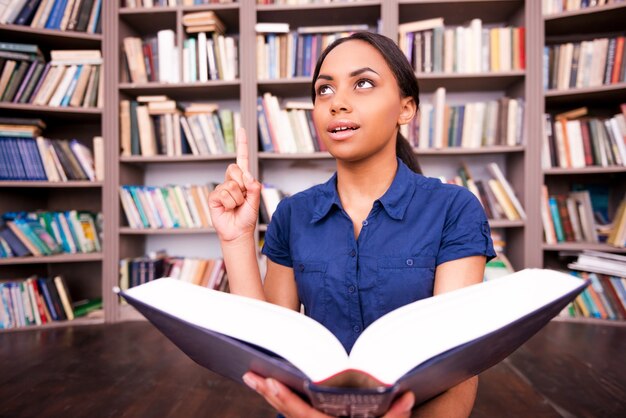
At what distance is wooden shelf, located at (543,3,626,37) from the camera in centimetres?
235

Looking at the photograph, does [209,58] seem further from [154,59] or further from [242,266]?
[242,266]

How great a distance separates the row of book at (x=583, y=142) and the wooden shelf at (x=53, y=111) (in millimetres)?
2745

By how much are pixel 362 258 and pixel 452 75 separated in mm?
1979

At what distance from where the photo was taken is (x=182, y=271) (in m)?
2.64

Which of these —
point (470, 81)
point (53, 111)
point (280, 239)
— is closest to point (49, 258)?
point (53, 111)

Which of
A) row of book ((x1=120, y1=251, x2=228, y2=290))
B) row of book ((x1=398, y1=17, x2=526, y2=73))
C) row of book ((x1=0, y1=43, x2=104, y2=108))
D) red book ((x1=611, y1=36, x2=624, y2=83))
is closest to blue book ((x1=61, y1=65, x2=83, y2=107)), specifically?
row of book ((x1=0, y1=43, x2=104, y2=108))

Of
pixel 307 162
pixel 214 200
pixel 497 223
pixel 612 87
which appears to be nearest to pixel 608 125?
pixel 612 87

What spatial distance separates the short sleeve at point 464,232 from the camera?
29.6 inches

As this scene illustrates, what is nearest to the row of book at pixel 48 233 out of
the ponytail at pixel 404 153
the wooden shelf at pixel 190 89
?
the wooden shelf at pixel 190 89

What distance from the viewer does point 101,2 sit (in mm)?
2611

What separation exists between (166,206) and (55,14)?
1353 mm

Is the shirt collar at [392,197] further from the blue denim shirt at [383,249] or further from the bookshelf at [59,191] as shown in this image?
the bookshelf at [59,191]

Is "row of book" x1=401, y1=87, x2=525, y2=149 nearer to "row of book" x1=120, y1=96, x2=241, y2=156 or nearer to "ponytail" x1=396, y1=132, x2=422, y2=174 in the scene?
"row of book" x1=120, y1=96, x2=241, y2=156

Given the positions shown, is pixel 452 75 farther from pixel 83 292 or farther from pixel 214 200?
pixel 83 292
